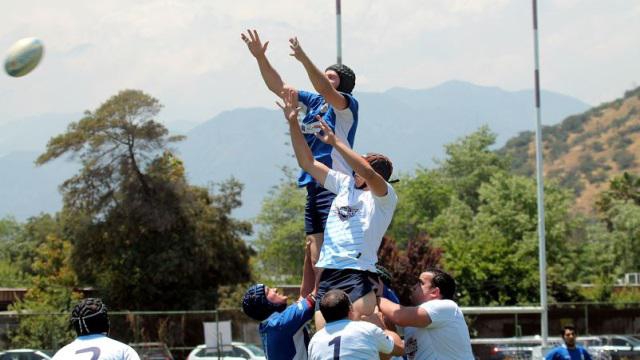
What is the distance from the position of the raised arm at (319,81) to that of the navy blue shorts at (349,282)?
1.35 m

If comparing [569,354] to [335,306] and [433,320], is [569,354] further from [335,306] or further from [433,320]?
[335,306]

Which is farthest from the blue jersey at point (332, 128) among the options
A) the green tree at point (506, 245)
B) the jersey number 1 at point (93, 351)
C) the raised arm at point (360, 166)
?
the green tree at point (506, 245)

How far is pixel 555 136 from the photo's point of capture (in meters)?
148

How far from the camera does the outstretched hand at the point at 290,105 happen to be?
8234 mm

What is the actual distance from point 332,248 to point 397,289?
3289 cm

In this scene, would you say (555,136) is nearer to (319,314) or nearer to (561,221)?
(561,221)

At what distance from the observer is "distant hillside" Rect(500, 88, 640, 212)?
124 metres

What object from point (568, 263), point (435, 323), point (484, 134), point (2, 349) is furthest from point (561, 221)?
point (435, 323)

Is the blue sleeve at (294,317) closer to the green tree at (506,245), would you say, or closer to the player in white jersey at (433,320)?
the player in white jersey at (433,320)

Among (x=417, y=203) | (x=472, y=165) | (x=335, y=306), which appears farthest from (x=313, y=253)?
(x=472, y=165)

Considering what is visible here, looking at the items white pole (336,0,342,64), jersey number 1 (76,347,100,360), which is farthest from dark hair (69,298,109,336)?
white pole (336,0,342,64)

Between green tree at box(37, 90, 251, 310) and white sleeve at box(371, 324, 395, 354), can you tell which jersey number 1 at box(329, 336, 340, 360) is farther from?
green tree at box(37, 90, 251, 310)

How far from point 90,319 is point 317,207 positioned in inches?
84.8

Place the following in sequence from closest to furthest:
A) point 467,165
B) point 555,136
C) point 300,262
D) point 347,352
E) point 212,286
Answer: point 347,352 < point 212,286 < point 300,262 < point 467,165 < point 555,136
